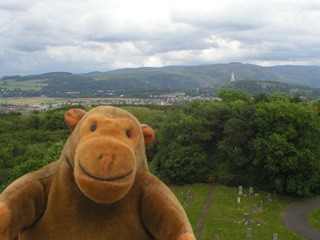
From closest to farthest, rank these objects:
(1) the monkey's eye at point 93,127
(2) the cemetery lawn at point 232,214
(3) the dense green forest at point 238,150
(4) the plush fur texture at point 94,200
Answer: (4) the plush fur texture at point 94,200 → (1) the monkey's eye at point 93,127 → (2) the cemetery lawn at point 232,214 → (3) the dense green forest at point 238,150

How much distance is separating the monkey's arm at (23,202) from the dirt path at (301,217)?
67.8ft

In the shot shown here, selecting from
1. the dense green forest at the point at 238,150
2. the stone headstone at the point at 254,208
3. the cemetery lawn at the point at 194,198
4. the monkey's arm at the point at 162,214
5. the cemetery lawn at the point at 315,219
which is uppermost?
the monkey's arm at the point at 162,214

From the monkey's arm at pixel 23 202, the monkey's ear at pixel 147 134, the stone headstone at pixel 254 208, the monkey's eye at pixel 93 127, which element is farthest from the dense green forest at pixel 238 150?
the monkey's eye at pixel 93 127

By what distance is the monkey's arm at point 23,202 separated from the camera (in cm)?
455

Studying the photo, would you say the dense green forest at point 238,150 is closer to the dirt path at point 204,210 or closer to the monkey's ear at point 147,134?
the dirt path at point 204,210

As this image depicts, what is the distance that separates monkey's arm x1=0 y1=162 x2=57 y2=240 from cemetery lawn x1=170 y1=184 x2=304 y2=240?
58.4 feet

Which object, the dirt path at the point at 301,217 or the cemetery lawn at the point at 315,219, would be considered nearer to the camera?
the dirt path at the point at 301,217

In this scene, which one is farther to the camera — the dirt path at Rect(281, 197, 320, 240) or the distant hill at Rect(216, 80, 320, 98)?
the distant hill at Rect(216, 80, 320, 98)

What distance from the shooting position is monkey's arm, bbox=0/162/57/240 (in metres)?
4.55

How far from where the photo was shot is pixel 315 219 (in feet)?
75.3

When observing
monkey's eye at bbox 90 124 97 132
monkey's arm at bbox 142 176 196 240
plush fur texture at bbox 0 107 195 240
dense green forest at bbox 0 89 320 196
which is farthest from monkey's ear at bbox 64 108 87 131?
dense green forest at bbox 0 89 320 196

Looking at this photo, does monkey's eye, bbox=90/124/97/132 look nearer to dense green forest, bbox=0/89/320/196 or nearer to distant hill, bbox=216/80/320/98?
dense green forest, bbox=0/89/320/196

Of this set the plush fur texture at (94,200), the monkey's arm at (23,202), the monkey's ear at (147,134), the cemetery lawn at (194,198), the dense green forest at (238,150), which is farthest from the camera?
the dense green forest at (238,150)

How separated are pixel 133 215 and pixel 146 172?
0.79 metres
